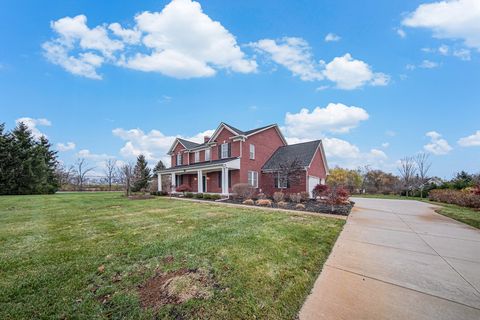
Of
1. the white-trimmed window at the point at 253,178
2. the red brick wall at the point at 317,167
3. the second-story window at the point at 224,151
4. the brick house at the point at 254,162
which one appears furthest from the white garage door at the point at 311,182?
the second-story window at the point at 224,151

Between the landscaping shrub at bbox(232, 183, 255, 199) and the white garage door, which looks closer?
the landscaping shrub at bbox(232, 183, 255, 199)

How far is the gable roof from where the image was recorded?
1962cm

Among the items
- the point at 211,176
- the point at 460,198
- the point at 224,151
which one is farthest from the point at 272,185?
the point at 460,198

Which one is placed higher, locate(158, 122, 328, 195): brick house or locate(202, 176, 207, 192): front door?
locate(158, 122, 328, 195): brick house

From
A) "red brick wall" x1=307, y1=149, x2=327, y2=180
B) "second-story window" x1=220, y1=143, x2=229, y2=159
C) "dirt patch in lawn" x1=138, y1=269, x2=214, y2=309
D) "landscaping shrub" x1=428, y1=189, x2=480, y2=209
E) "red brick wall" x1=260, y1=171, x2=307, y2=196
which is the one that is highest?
"second-story window" x1=220, y1=143, x2=229, y2=159

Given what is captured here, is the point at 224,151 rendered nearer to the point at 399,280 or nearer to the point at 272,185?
the point at 272,185

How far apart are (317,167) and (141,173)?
91.5ft

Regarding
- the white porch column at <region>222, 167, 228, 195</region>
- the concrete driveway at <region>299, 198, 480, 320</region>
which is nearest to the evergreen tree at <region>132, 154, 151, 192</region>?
the white porch column at <region>222, 167, 228, 195</region>

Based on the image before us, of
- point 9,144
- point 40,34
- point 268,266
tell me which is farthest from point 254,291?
point 9,144

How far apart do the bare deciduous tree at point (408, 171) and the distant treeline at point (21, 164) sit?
164 ft

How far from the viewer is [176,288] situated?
311 cm

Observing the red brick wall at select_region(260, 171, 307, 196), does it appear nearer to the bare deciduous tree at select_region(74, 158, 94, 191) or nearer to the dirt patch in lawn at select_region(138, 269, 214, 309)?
the dirt patch in lawn at select_region(138, 269, 214, 309)

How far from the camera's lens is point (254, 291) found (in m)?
3.06

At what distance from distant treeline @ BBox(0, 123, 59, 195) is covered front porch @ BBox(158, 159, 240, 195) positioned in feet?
52.1
